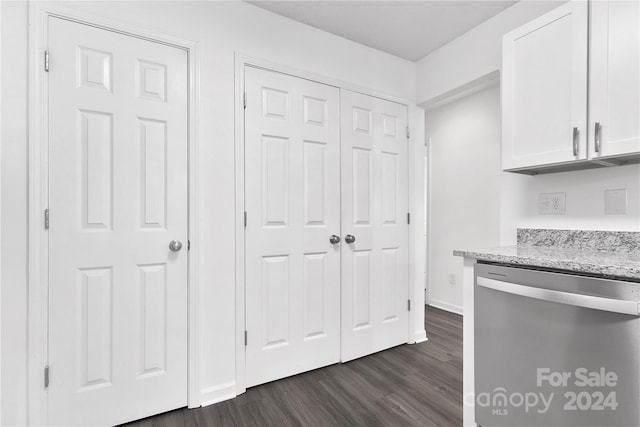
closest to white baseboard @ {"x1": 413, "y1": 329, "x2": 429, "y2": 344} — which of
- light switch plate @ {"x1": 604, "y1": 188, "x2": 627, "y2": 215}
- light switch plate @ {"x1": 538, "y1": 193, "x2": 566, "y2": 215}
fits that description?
light switch plate @ {"x1": 538, "y1": 193, "x2": 566, "y2": 215}

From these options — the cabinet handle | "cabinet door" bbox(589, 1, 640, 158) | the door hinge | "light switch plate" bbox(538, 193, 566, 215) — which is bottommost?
the door hinge

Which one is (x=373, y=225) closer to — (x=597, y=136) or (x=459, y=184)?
(x=597, y=136)

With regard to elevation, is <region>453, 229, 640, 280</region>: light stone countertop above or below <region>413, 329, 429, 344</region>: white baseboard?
above

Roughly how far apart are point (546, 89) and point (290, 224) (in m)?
1.59

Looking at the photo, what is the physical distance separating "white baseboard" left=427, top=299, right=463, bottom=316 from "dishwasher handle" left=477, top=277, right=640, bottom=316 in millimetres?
2360

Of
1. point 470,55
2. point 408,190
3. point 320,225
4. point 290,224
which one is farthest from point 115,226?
point 470,55

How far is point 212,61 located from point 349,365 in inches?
88.3

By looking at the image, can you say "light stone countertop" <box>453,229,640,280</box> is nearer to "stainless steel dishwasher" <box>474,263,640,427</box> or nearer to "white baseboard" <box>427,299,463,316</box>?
"stainless steel dishwasher" <box>474,263,640,427</box>

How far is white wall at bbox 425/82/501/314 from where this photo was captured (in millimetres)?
3201

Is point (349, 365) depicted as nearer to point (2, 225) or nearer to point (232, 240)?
point (232, 240)

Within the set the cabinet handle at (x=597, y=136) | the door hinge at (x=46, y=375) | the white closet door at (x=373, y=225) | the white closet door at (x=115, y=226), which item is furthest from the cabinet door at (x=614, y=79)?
the door hinge at (x=46, y=375)

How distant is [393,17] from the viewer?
7.06 ft

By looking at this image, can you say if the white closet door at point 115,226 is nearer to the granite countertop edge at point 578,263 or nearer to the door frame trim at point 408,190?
the door frame trim at point 408,190

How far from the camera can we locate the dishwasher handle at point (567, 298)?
38.9 inches
